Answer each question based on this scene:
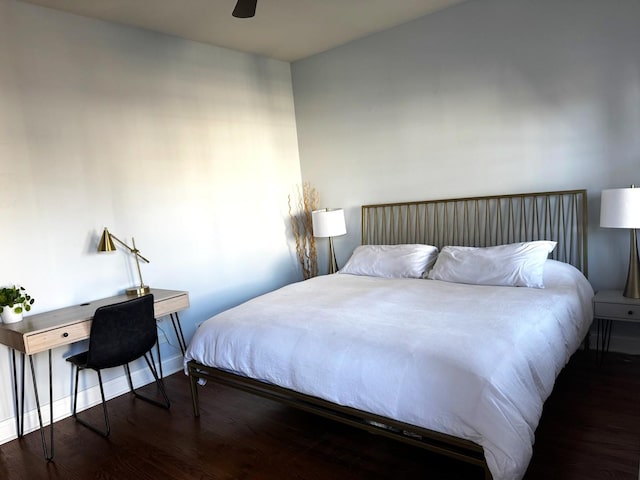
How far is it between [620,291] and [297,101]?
Result: 351 centimetres

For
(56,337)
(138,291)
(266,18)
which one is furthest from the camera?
(266,18)

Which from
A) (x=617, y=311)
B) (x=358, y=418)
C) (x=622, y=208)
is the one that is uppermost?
(x=622, y=208)

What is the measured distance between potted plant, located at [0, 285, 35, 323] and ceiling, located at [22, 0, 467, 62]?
1.91m

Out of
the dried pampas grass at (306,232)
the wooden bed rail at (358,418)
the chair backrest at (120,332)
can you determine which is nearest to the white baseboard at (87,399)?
the chair backrest at (120,332)

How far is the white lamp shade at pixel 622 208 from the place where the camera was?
2.76 metres

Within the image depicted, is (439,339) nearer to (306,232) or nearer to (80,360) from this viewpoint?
(80,360)

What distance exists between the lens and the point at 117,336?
2721 mm

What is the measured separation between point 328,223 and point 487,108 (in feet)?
5.64

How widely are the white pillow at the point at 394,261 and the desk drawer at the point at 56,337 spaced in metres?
2.16

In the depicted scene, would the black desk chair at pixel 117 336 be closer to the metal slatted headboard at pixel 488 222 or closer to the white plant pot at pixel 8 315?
the white plant pot at pixel 8 315

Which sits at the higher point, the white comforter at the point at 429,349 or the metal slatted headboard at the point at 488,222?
the metal slatted headboard at the point at 488,222

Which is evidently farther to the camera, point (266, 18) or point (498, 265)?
point (266, 18)

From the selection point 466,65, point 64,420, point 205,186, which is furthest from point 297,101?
point 64,420

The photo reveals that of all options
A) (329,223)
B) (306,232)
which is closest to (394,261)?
(329,223)
